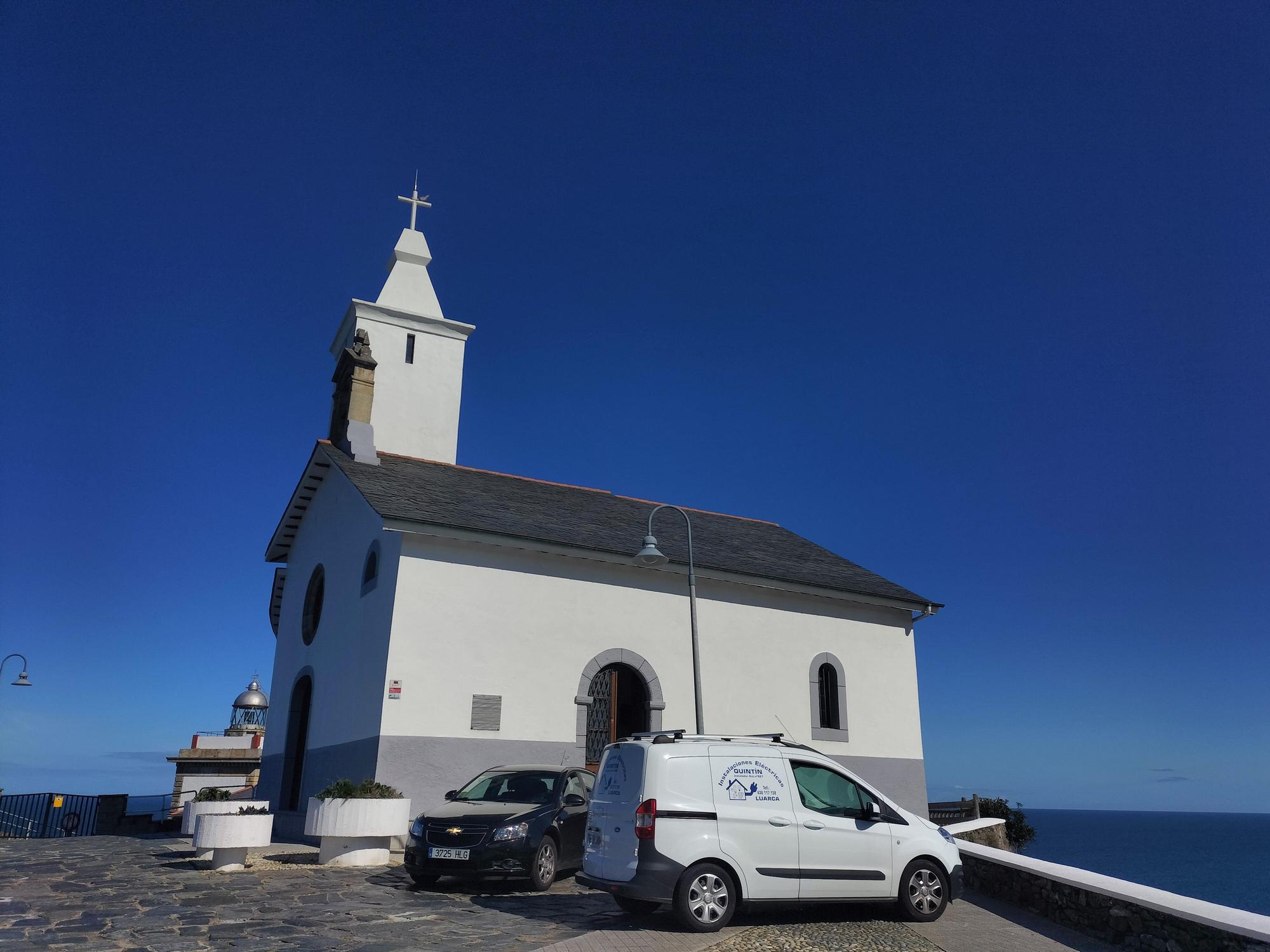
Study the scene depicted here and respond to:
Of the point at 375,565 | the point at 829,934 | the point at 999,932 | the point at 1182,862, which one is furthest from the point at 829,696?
the point at 1182,862

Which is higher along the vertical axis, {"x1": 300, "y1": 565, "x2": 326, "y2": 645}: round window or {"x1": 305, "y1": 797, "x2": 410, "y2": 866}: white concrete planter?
{"x1": 300, "y1": 565, "x2": 326, "y2": 645}: round window

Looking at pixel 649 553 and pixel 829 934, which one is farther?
pixel 649 553

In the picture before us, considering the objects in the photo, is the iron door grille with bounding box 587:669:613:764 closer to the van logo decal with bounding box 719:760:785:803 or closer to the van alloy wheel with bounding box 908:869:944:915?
the van logo decal with bounding box 719:760:785:803

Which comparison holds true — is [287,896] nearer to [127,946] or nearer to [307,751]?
[127,946]

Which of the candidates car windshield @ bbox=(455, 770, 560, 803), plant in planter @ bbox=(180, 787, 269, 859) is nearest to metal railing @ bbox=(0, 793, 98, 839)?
plant in planter @ bbox=(180, 787, 269, 859)

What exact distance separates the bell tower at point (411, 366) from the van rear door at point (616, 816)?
1471 cm

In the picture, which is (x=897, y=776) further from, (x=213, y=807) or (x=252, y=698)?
(x=252, y=698)

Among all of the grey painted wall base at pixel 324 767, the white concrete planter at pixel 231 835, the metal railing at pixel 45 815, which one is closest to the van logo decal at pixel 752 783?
the white concrete planter at pixel 231 835

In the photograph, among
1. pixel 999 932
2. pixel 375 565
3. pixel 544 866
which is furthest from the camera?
pixel 375 565

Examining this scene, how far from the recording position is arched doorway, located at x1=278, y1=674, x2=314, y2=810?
1936 centimetres

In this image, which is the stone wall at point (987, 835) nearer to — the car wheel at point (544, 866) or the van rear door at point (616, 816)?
the car wheel at point (544, 866)

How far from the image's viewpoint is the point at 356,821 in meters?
12.2

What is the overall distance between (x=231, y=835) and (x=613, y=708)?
24.7 ft

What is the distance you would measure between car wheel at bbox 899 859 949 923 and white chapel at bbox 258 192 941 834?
8286 mm
